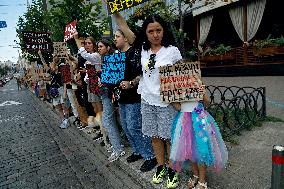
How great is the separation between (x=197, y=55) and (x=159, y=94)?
1362cm

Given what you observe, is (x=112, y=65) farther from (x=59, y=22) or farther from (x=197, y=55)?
(x=197, y=55)

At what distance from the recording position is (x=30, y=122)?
952cm

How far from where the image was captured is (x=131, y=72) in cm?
388

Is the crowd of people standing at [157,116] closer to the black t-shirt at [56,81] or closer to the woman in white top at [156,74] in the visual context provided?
the woman in white top at [156,74]

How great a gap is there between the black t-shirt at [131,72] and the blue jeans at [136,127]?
0.31ft

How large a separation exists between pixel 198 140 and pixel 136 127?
4.46 feet

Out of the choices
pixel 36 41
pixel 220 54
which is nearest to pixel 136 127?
pixel 36 41

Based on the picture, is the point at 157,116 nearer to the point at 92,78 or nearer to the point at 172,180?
the point at 172,180

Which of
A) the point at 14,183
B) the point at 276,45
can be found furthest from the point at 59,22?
the point at 276,45

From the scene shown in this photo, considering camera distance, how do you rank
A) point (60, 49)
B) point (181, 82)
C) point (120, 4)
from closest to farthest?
1. point (181, 82)
2. point (120, 4)
3. point (60, 49)

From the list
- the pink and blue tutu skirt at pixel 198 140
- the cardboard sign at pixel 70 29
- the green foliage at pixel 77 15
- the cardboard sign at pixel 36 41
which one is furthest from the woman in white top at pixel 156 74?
the cardboard sign at pixel 36 41

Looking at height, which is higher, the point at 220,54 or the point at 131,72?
the point at 220,54

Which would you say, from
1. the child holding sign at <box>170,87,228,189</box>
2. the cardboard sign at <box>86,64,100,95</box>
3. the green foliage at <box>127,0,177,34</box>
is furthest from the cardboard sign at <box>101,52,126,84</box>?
the green foliage at <box>127,0,177,34</box>

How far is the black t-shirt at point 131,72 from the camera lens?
12.0 feet
